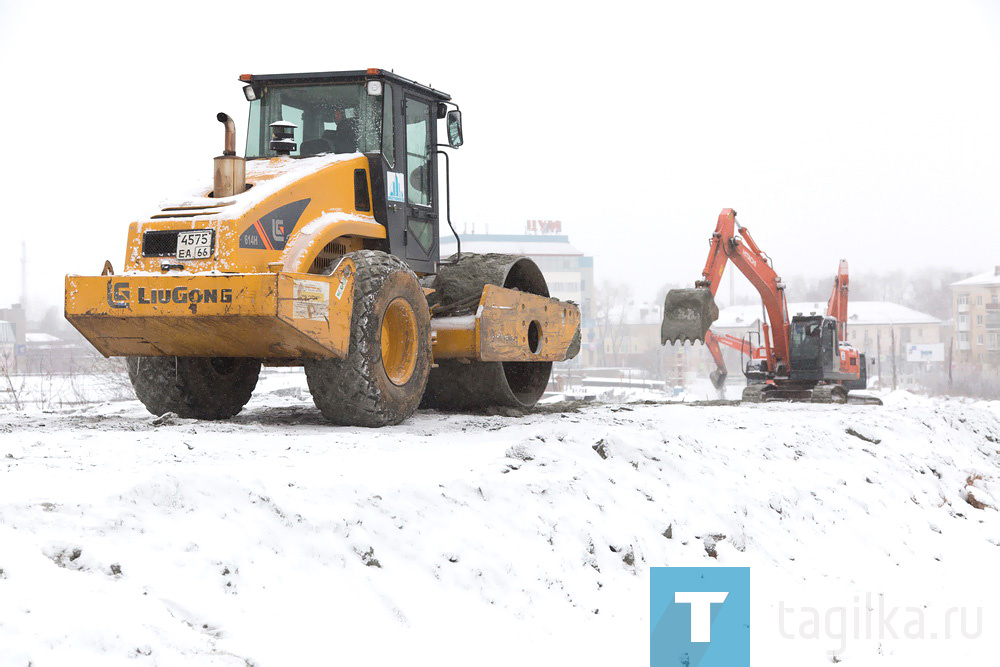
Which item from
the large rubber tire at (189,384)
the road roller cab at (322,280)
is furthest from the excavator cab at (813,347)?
the large rubber tire at (189,384)

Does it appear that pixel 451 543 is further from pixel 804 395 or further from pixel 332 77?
pixel 804 395

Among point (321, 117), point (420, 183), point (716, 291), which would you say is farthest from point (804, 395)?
point (321, 117)

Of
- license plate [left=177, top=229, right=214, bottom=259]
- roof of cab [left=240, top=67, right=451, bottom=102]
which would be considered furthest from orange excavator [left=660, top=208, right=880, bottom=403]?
license plate [left=177, top=229, right=214, bottom=259]

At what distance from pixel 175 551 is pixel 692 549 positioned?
3.24 meters

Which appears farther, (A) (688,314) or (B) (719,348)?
(B) (719,348)

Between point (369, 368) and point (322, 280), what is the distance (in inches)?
33.0

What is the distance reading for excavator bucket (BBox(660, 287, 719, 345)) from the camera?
17078 mm

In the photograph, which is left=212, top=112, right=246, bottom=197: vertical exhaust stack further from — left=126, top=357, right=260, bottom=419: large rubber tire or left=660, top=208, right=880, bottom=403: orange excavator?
left=660, top=208, right=880, bottom=403: orange excavator

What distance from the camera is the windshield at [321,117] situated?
9211 mm

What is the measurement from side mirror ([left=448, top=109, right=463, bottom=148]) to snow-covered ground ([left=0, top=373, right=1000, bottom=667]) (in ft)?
9.13

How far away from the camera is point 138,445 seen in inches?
248

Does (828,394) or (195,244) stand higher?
(195,244)

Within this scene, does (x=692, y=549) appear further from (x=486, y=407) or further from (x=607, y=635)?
(x=486, y=407)

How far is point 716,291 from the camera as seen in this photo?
18.3 metres
